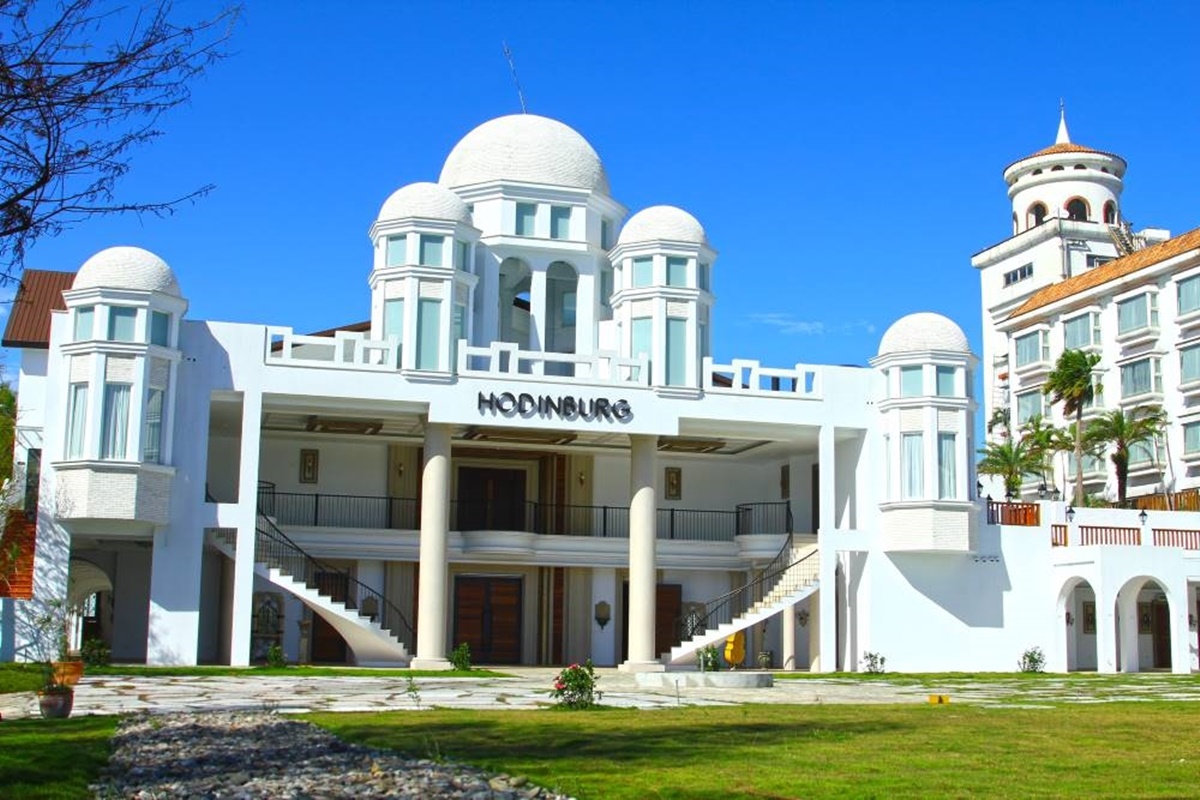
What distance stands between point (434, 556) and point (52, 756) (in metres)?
20.5

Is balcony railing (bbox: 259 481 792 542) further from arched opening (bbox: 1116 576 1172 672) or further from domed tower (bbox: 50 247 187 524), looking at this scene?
arched opening (bbox: 1116 576 1172 672)

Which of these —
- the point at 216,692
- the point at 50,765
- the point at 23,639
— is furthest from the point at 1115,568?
the point at 50,765

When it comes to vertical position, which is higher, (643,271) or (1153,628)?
(643,271)

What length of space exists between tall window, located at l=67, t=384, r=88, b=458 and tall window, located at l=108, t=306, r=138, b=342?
131cm

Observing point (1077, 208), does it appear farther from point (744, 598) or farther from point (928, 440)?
point (928, 440)

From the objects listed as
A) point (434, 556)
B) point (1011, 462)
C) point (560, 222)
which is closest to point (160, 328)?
point (434, 556)

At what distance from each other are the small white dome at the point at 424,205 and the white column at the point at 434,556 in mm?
5268

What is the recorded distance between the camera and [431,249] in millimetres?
34469

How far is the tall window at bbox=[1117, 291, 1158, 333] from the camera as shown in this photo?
5756 centimetres

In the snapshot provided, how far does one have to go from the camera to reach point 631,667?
34.1 metres

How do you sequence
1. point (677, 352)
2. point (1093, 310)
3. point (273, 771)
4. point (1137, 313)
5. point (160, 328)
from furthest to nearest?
point (1093, 310), point (1137, 313), point (677, 352), point (160, 328), point (273, 771)

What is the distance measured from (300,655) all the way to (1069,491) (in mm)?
40735

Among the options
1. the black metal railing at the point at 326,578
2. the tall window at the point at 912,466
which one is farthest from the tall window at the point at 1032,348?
the black metal railing at the point at 326,578

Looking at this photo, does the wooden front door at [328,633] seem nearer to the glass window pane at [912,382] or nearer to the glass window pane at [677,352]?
the glass window pane at [677,352]
